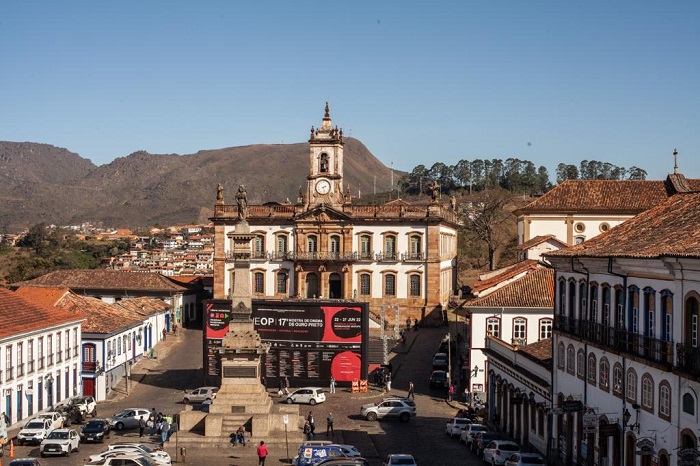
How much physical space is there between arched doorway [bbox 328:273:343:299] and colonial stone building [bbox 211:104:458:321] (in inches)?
3.0

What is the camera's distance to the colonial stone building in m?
76.1

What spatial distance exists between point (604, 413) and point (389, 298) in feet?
160

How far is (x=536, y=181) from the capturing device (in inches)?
6161

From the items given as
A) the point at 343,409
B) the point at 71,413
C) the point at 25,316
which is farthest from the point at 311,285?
the point at 71,413

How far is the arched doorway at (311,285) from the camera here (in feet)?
255

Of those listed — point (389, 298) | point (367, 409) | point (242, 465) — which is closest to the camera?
point (242, 465)

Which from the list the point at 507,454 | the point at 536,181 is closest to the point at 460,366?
the point at 507,454

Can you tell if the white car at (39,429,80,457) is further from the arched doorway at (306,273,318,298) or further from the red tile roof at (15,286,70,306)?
the arched doorway at (306,273,318,298)

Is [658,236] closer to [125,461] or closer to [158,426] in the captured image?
[125,461]

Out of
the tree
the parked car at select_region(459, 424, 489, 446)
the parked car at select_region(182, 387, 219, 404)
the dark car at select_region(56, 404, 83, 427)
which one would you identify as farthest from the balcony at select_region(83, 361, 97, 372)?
the tree

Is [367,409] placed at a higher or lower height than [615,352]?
lower

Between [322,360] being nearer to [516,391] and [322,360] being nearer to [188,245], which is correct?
[516,391]

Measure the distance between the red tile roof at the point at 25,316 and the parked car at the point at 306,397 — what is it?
1083cm

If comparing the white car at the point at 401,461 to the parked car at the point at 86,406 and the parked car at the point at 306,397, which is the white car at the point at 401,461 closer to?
the parked car at the point at 306,397
